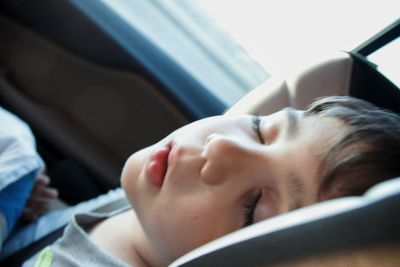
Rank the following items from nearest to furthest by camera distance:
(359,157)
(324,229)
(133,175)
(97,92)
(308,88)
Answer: (324,229) → (359,157) → (133,175) → (308,88) → (97,92)

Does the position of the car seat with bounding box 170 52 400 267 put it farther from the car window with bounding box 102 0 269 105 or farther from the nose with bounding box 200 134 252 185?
the car window with bounding box 102 0 269 105

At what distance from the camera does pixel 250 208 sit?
0.56 m

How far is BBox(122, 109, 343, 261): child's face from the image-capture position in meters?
0.55

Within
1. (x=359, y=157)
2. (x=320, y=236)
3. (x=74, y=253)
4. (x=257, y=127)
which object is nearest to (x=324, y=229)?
(x=320, y=236)

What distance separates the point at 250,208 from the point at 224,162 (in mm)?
66

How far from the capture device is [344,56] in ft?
2.74

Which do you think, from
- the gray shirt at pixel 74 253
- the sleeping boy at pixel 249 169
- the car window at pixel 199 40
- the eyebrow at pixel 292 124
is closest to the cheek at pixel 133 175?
the sleeping boy at pixel 249 169

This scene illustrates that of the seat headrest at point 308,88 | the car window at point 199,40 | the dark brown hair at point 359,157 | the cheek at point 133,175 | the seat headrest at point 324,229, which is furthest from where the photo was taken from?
the car window at point 199,40

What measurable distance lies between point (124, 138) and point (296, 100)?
0.44 metres

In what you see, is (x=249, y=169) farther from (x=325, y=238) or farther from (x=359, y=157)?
(x=325, y=238)

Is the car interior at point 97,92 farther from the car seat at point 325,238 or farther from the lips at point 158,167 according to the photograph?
the car seat at point 325,238

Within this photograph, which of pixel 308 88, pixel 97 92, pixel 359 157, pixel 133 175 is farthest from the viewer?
pixel 97 92

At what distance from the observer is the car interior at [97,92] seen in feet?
2.72

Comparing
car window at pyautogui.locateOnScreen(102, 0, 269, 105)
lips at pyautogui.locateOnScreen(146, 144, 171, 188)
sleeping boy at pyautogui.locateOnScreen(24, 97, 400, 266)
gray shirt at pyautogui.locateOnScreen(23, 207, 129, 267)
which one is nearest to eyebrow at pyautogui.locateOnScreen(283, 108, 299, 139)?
sleeping boy at pyautogui.locateOnScreen(24, 97, 400, 266)
